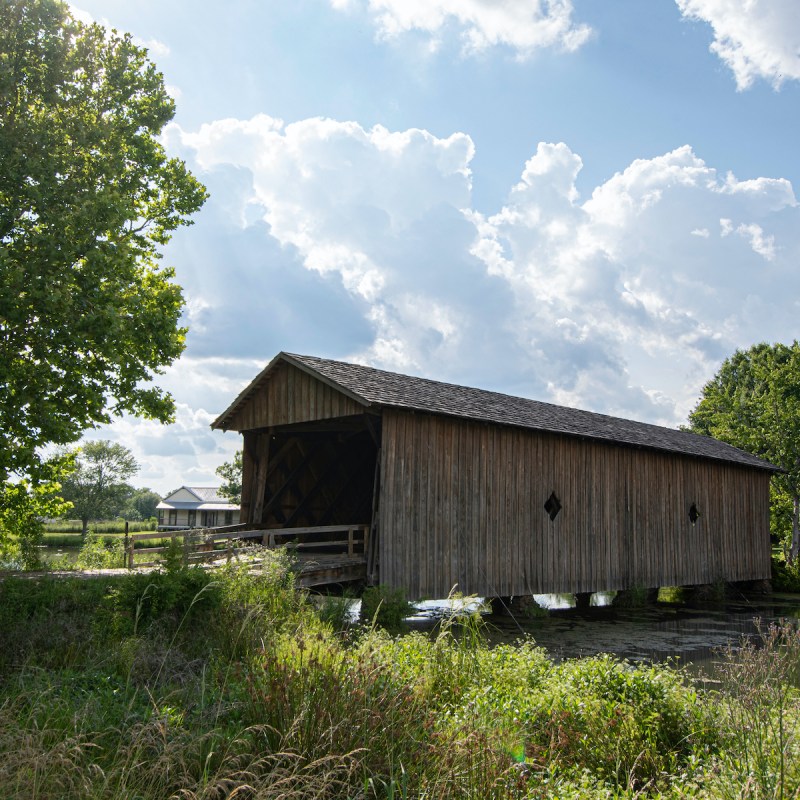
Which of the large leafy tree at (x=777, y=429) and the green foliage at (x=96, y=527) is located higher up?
the large leafy tree at (x=777, y=429)

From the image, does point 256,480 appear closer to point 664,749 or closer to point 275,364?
point 275,364

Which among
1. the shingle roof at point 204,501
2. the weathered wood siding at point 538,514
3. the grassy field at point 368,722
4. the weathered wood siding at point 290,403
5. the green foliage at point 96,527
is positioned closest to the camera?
the grassy field at point 368,722

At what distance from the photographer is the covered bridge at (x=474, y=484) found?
14.0m

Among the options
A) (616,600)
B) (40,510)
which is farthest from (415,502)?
(616,600)

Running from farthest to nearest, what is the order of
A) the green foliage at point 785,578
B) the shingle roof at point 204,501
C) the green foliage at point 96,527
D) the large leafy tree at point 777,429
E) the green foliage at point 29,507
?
the shingle roof at point 204,501 < the green foliage at point 96,527 < the large leafy tree at point 777,429 < the green foliage at point 785,578 < the green foliage at point 29,507

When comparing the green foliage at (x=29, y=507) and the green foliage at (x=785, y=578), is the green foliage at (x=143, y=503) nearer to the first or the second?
the green foliage at (x=785, y=578)

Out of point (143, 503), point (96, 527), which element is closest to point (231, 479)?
point (96, 527)

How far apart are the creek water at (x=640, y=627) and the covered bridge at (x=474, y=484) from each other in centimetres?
79

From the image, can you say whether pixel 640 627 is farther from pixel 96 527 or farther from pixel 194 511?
pixel 194 511

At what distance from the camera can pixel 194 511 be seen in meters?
66.7

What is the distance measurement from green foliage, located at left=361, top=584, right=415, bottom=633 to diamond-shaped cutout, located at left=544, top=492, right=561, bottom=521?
17.0 feet

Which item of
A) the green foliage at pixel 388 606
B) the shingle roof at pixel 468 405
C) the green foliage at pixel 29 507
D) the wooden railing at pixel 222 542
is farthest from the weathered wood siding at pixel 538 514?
the green foliage at pixel 29 507

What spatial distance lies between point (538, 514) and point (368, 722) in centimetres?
1263

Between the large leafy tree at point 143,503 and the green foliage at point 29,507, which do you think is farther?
the large leafy tree at point 143,503
